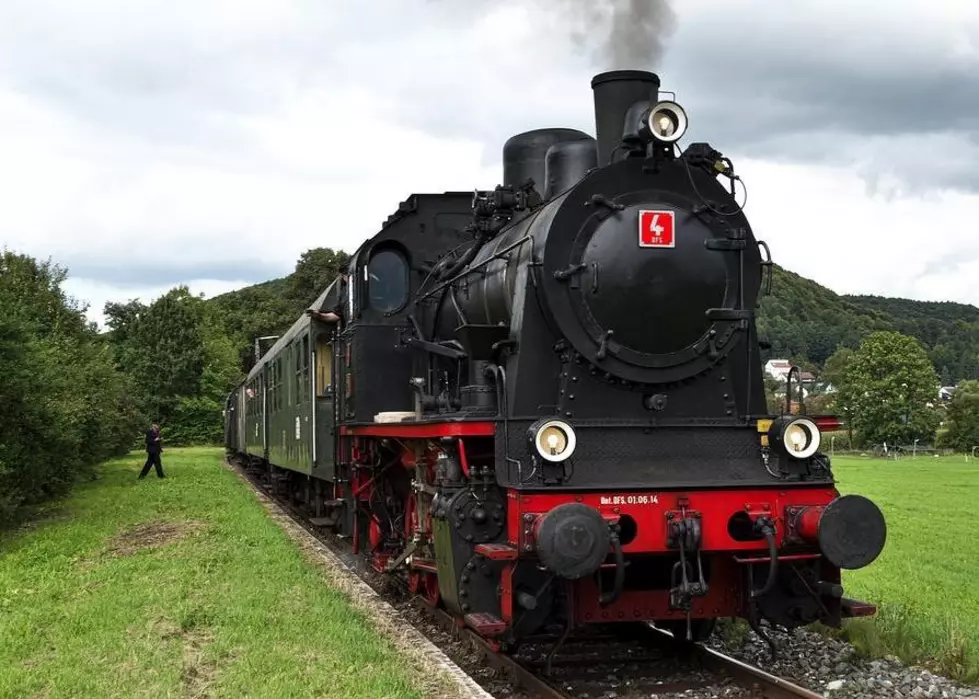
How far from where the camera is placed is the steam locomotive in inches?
236

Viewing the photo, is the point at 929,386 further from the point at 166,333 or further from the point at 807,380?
the point at 807,380

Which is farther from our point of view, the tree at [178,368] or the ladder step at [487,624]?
the tree at [178,368]

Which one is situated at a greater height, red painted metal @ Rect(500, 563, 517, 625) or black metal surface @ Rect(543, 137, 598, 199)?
black metal surface @ Rect(543, 137, 598, 199)

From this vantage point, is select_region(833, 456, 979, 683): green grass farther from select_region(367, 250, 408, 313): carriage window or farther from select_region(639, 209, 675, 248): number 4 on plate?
select_region(367, 250, 408, 313): carriage window

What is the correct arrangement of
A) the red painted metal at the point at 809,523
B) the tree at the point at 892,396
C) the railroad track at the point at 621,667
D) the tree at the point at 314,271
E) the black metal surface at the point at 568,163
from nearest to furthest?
the red painted metal at the point at 809,523
the railroad track at the point at 621,667
the black metal surface at the point at 568,163
the tree at the point at 314,271
the tree at the point at 892,396

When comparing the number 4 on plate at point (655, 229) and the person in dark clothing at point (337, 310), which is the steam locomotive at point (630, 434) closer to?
the number 4 on plate at point (655, 229)

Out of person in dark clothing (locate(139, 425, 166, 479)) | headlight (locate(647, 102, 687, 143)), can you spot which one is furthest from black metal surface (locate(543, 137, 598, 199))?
person in dark clothing (locate(139, 425, 166, 479))

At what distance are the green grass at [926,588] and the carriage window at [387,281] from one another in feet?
17.2

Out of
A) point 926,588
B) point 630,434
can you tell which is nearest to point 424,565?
point 630,434

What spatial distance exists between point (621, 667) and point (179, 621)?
3.61m

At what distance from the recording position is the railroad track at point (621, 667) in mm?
6082

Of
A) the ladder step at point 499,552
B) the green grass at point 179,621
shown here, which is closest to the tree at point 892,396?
the green grass at point 179,621

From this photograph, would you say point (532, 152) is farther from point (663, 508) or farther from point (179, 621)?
point (179, 621)

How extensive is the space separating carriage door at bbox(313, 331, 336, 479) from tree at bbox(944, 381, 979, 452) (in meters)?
58.8
